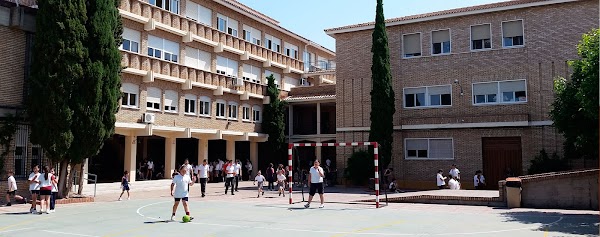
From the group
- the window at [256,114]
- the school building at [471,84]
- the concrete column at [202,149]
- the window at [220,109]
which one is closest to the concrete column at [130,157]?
the concrete column at [202,149]

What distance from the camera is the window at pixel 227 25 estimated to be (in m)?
35.7

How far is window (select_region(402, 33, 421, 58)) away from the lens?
2986 centimetres

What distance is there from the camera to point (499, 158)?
27188 mm

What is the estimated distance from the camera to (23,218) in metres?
15.5

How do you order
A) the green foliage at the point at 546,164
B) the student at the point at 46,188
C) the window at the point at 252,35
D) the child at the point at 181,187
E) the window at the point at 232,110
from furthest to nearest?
the window at the point at 252,35, the window at the point at 232,110, the green foliage at the point at 546,164, the student at the point at 46,188, the child at the point at 181,187

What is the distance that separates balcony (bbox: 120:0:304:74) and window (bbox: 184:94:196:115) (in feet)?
12.0

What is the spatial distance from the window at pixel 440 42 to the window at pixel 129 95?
17.0 m

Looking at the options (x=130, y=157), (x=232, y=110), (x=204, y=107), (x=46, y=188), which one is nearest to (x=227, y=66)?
(x=232, y=110)

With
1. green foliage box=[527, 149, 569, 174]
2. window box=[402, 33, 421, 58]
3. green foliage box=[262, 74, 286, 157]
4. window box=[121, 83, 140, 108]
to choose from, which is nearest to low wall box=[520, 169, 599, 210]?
green foliage box=[527, 149, 569, 174]

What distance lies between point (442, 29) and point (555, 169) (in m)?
9.75

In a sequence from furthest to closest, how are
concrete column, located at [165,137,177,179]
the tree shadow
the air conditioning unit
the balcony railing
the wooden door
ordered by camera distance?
concrete column, located at [165,137,177,179], the air conditioning unit, the balcony railing, the wooden door, the tree shadow

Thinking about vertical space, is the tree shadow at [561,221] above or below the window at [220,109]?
below

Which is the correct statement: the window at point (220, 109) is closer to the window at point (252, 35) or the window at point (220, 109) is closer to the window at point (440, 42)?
the window at point (252, 35)

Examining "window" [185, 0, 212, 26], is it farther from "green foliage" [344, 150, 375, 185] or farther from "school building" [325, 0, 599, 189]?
"green foliage" [344, 150, 375, 185]
